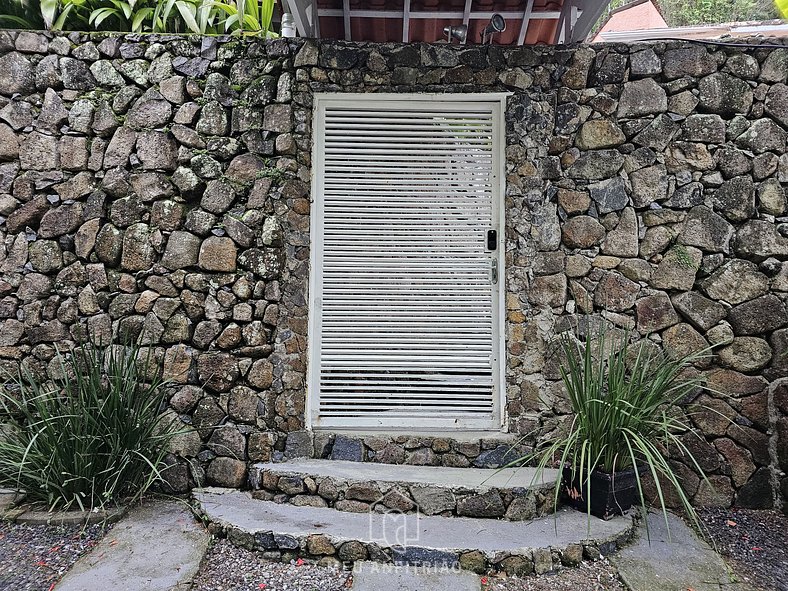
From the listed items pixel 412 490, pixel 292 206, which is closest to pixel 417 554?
pixel 412 490

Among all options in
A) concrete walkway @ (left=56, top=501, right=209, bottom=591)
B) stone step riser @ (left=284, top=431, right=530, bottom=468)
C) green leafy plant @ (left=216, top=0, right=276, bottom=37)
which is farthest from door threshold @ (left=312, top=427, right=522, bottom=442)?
green leafy plant @ (left=216, top=0, right=276, bottom=37)

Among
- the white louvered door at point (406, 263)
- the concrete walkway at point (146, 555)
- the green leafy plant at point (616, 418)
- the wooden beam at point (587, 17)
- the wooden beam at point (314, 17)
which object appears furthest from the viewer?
the wooden beam at point (314, 17)

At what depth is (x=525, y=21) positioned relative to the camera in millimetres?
4066

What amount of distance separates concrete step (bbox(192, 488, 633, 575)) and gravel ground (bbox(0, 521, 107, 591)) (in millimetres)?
602

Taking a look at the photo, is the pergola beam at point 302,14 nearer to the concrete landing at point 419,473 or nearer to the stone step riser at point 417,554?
the concrete landing at point 419,473

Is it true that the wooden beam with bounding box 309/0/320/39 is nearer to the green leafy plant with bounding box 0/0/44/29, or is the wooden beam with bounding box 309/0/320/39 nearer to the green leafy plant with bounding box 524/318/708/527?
the green leafy plant with bounding box 0/0/44/29

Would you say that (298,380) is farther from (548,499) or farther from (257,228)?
(548,499)

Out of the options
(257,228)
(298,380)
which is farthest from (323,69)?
(298,380)

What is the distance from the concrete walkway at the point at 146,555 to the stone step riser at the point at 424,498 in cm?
57

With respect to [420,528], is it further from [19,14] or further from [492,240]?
[19,14]

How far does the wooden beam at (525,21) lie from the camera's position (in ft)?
12.8

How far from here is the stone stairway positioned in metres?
2.75

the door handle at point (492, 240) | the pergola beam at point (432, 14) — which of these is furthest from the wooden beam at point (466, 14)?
the door handle at point (492, 240)

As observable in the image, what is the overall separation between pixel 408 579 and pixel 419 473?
741 millimetres
